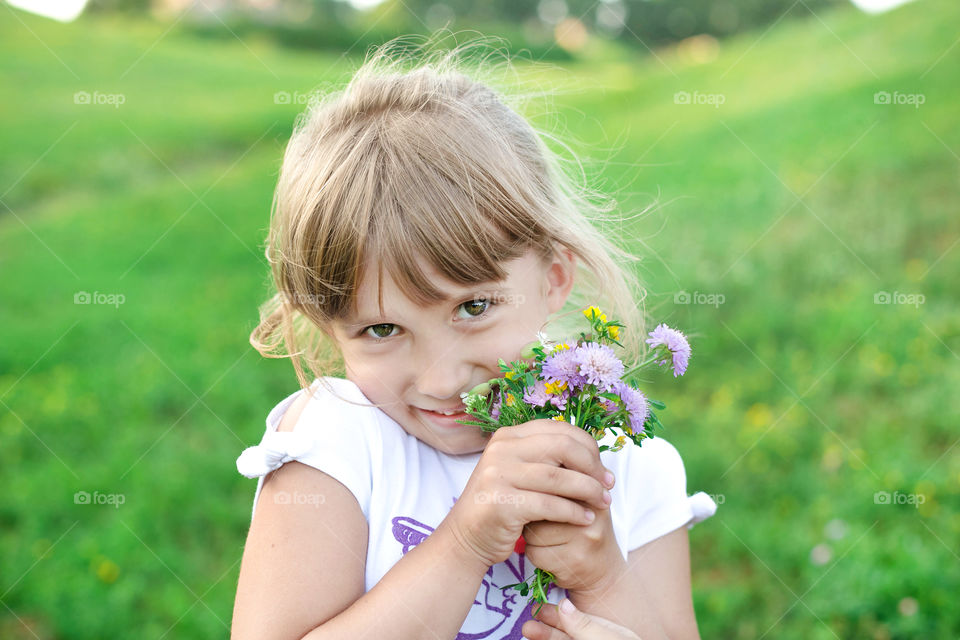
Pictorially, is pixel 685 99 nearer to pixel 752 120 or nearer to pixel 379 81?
pixel 752 120

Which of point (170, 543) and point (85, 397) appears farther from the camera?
point (85, 397)

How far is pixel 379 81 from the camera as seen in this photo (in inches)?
73.2

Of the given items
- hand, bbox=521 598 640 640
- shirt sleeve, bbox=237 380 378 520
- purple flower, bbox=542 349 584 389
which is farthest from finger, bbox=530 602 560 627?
purple flower, bbox=542 349 584 389

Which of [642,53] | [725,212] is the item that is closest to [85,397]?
[725,212]

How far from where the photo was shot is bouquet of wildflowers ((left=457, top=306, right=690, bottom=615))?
1409 millimetres

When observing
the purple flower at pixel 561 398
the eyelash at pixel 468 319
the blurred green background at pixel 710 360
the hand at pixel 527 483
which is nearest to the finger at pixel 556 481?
the hand at pixel 527 483

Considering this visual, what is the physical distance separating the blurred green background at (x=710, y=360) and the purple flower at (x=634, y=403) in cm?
88

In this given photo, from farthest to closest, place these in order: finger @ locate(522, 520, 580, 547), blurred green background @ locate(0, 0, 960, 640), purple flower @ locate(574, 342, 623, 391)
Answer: blurred green background @ locate(0, 0, 960, 640) < finger @ locate(522, 520, 580, 547) < purple flower @ locate(574, 342, 623, 391)

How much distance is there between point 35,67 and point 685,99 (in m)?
12.0

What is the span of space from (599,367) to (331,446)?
60 centimetres

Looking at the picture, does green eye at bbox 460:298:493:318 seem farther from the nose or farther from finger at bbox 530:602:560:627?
finger at bbox 530:602:560:627

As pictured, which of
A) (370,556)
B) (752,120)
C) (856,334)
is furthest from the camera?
(752,120)

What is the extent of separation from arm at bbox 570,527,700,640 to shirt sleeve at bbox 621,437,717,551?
0.09 ft

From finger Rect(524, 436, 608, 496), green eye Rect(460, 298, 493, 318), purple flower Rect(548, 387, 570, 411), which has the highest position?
green eye Rect(460, 298, 493, 318)
